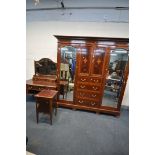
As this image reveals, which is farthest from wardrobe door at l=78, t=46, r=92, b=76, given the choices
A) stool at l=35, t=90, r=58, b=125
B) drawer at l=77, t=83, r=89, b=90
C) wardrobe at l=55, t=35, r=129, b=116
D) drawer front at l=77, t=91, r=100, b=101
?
stool at l=35, t=90, r=58, b=125

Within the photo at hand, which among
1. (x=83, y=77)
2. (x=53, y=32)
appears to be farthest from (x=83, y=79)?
A: (x=53, y=32)

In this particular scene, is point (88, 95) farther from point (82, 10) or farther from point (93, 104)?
point (82, 10)

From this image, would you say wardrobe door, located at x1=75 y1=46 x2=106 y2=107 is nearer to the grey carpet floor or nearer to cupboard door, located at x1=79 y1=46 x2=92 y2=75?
cupboard door, located at x1=79 y1=46 x2=92 y2=75

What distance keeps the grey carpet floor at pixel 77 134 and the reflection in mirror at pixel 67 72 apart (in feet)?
1.71

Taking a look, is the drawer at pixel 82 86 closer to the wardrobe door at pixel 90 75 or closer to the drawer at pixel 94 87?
the wardrobe door at pixel 90 75

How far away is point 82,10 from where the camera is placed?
384cm

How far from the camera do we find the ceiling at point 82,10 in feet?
11.9

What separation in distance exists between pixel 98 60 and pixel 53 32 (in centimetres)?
178

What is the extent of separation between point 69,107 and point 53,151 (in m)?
1.66

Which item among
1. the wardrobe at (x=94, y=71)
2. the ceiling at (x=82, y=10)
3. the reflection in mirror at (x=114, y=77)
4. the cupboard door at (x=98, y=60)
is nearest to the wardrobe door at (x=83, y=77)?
the wardrobe at (x=94, y=71)

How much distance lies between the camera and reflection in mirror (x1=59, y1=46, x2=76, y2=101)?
354cm

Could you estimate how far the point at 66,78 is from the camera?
3.72 meters

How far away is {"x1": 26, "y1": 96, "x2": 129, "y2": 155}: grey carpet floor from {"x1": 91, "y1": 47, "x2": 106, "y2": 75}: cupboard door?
1.23m
